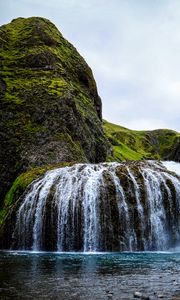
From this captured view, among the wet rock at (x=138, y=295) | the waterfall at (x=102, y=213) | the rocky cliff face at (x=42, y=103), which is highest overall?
the rocky cliff face at (x=42, y=103)

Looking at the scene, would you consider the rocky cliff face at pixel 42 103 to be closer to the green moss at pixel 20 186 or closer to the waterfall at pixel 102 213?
the green moss at pixel 20 186

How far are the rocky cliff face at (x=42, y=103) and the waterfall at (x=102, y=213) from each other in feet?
53.7

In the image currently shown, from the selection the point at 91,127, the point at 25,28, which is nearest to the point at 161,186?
the point at 91,127

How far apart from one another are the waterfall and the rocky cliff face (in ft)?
53.7

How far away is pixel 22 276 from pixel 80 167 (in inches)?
1034

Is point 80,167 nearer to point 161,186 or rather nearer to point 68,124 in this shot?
point 161,186

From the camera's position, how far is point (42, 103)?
223ft

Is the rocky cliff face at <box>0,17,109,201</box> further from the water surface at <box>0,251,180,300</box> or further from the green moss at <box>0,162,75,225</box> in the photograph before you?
the water surface at <box>0,251,180,300</box>

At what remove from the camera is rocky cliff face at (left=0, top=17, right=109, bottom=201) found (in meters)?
60.4

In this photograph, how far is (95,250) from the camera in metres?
37.4

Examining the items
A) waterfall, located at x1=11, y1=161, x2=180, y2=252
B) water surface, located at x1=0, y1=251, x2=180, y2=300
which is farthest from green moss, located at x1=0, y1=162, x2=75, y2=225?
water surface, located at x1=0, y1=251, x2=180, y2=300

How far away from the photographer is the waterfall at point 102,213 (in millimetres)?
38156

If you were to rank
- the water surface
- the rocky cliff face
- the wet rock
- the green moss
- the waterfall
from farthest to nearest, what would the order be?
1. the rocky cliff face
2. the green moss
3. the waterfall
4. the water surface
5. the wet rock

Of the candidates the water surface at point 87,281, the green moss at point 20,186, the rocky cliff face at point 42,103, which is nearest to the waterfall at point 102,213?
the green moss at point 20,186
